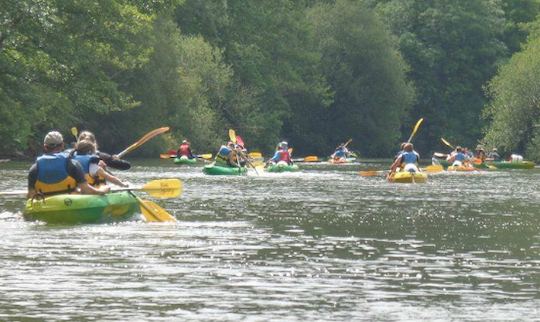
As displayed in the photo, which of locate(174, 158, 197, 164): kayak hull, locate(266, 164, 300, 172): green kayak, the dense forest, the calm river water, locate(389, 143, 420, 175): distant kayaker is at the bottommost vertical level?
locate(174, 158, 197, 164): kayak hull

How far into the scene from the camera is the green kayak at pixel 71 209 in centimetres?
2094

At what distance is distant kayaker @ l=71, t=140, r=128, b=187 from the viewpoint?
73.5 feet

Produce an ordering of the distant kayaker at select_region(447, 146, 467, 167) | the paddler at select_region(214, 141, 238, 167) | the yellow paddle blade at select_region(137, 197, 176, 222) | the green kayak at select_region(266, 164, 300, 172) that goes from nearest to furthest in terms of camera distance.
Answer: the yellow paddle blade at select_region(137, 197, 176, 222)
the paddler at select_region(214, 141, 238, 167)
the green kayak at select_region(266, 164, 300, 172)
the distant kayaker at select_region(447, 146, 467, 167)

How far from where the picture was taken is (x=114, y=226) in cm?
2141

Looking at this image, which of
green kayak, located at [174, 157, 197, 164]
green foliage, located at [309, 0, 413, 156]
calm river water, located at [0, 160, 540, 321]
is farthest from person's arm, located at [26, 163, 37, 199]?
green foliage, located at [309, 0, 413, 156]

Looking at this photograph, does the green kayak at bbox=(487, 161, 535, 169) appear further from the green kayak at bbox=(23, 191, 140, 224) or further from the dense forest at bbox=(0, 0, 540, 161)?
the green kayak at bbox=(23, 191, 140, 224)

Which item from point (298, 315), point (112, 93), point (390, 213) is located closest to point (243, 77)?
point (112, 93)

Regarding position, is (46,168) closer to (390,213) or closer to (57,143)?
(57,143)

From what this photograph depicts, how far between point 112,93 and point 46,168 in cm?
2741

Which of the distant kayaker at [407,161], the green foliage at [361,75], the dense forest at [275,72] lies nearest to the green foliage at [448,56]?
A: the dense forest at [275,72]

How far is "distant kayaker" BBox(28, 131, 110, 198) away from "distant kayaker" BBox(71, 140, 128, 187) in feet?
3.14

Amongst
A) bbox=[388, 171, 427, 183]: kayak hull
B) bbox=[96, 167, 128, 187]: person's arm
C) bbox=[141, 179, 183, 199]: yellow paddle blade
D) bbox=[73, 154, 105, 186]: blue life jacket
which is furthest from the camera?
bbox=[388, 171, 427, 183]: kayak hull

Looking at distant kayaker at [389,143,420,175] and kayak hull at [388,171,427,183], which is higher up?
distant kayaker at [389,143,420,175]

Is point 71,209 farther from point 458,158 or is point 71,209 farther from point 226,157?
point 458,158
